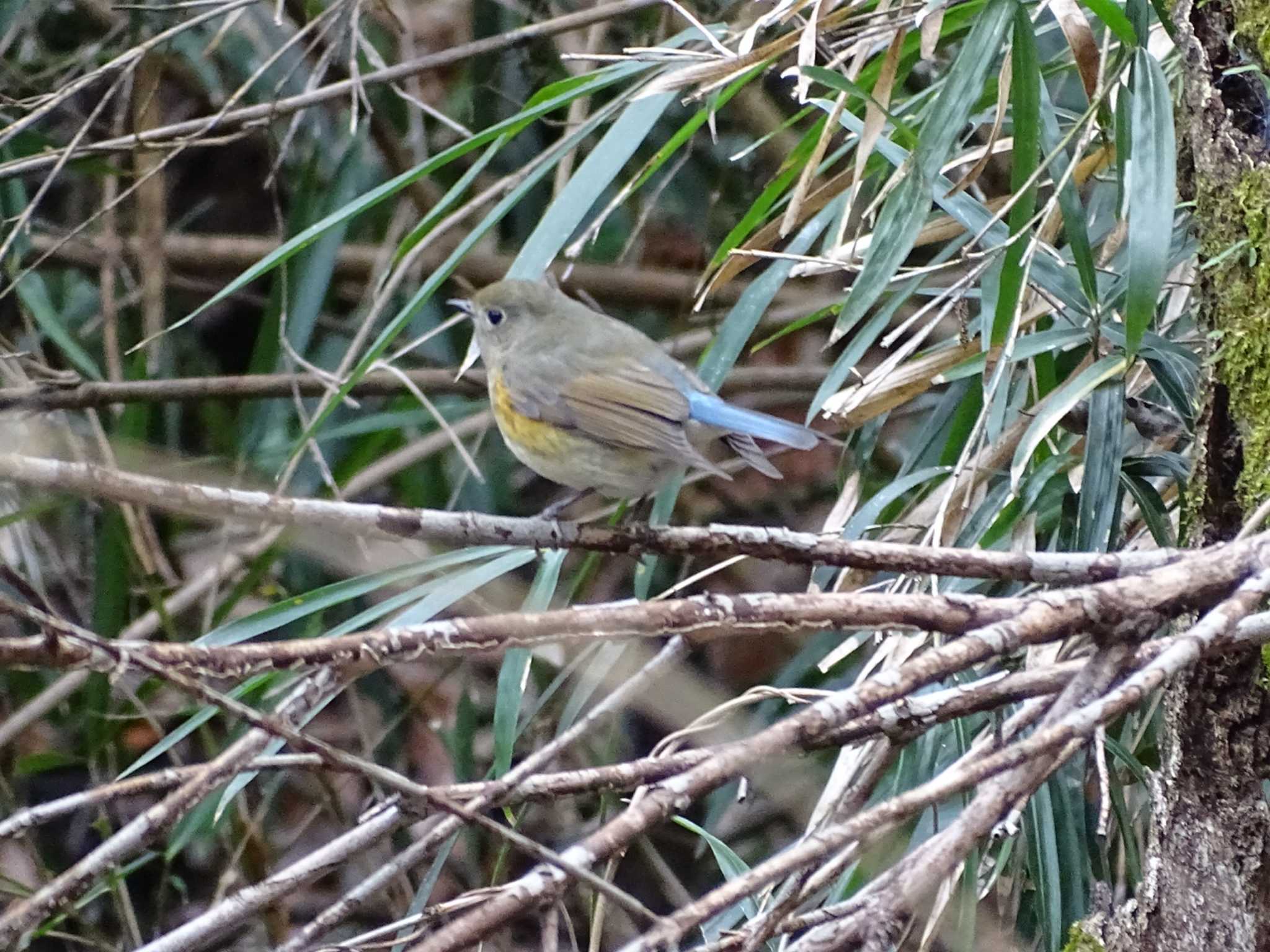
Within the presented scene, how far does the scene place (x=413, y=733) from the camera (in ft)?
16.5

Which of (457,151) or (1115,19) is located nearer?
(1115,19)

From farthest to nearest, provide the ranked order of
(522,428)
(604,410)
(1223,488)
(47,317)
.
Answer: (47,317) < (522,428) < (604,410) < (1223,488)

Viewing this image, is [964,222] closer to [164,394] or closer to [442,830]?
[442,830]

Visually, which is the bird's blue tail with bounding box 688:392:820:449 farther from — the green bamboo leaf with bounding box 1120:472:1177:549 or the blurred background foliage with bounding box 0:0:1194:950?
the green bamboo leaf with bounding box 1120:472:1177:549

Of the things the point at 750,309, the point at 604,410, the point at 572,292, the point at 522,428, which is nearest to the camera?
the point at 750,309

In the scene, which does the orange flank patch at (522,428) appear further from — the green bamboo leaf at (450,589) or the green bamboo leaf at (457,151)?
the green bamboo leaf at (457,151)

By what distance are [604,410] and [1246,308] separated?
1281mm

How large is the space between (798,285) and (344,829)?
2.26 meters

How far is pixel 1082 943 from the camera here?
1.55m

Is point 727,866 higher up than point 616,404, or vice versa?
point 616,404

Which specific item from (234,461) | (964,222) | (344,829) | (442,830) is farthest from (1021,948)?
(234,461)

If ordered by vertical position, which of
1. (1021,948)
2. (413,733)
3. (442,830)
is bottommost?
(413,733)

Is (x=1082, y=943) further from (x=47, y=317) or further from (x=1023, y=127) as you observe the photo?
(x=47, y=317)

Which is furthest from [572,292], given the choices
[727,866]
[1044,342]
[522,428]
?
[727,866]
